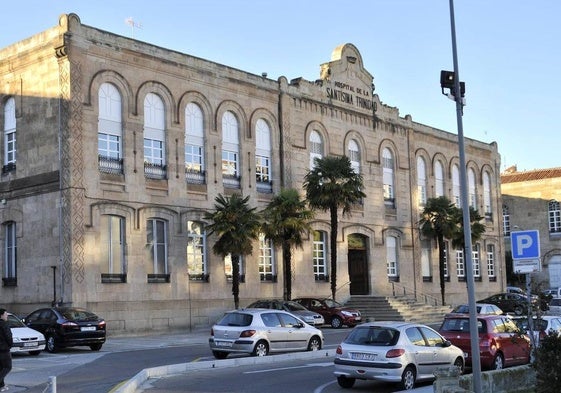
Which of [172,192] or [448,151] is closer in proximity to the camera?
[172,192]

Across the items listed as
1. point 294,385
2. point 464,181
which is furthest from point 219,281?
point 464,181

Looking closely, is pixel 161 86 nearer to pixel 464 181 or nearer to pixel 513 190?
pixel 464 181

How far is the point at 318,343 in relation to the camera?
24328 millimetres

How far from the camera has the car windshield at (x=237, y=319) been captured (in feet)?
72.7

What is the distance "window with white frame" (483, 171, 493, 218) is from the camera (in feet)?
200

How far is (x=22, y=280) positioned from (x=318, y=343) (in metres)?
14.9

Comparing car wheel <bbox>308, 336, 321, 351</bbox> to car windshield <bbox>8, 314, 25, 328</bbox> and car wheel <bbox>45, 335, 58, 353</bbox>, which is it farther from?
car windshield <bbox>8, 314, 25, 328</bbox>

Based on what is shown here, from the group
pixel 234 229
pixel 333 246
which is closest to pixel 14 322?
pixel 234 229

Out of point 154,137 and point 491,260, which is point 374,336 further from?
point 491,260

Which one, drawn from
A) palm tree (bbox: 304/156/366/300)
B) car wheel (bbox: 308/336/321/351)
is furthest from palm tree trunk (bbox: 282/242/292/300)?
car wheel (bbox: 308/336/321/351)

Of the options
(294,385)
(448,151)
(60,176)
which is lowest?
(294,385)

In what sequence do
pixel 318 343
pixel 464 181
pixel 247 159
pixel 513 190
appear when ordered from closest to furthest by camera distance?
pixel 464 181 → pixel 318 343 → pixel 247 159 → pixel 513 190

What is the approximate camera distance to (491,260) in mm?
60438

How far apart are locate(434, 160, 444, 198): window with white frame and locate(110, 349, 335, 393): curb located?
3229cm
